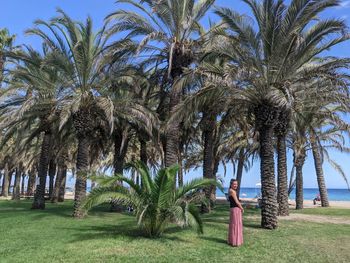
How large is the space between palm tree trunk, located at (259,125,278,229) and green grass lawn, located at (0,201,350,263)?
507 mm

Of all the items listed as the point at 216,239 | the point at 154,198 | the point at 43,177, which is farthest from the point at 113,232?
the point at 43,177

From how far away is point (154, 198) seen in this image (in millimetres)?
11938

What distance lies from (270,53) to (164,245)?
7.85 metres

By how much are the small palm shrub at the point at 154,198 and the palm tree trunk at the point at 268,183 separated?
315 centimetres

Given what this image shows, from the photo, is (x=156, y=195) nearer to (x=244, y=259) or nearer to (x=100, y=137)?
(x=244, y=259)

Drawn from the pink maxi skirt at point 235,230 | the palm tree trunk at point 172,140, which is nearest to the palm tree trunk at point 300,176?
the palm tree trunk at point 172,140

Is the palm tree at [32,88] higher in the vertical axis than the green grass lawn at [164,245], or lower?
higher

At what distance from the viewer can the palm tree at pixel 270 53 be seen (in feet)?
46.8

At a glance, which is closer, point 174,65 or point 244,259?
point 244,259

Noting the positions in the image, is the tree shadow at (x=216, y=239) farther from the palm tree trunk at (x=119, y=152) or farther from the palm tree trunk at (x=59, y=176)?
the palm tree trunk at (x=59, y=176)

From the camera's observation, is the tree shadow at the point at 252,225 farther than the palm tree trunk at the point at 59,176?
No

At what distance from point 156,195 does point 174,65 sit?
8016 mm

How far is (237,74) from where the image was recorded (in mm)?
14250

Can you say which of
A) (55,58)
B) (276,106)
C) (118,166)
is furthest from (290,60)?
(118,166)
